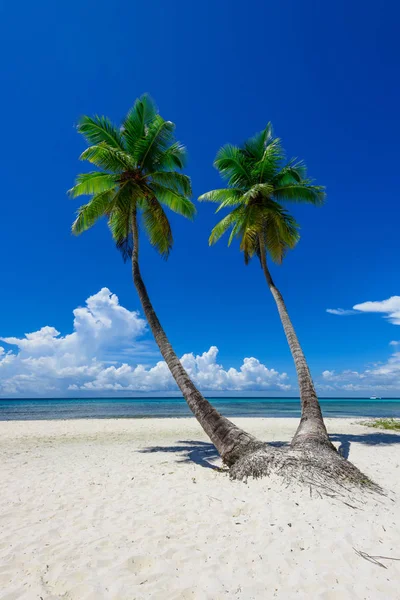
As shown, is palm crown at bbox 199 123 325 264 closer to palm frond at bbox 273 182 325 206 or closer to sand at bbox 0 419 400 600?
palm frond at bbox 273 182 325 206

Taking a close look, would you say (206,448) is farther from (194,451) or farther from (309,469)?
(309,469)

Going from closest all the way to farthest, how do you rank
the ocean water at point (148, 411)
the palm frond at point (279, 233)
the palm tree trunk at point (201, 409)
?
1. the palm tree trunk at point (201, 409)
2. the palm frond at point (279, 233)
3. the ocean water at point (148, 411)

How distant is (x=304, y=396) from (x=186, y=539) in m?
6.33

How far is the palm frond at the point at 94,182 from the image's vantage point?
11.3 m

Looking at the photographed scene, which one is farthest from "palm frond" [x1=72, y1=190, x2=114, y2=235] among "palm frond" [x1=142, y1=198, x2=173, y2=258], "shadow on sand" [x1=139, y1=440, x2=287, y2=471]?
"shadow on sand" [x1=139, y1=440, x2=287, y2=471]

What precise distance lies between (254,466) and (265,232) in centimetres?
1006

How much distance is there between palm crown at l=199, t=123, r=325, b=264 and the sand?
9.50 m

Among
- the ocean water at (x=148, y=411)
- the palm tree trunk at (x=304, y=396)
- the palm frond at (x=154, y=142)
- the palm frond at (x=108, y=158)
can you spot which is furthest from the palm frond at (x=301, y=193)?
the ocean water at (x=148, y=411)

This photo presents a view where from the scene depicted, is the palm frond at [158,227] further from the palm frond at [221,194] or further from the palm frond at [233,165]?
the palm frond at [233,165]

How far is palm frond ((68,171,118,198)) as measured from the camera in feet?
37.0

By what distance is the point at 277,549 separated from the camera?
13.3 feet

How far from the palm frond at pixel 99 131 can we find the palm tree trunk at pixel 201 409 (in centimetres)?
490

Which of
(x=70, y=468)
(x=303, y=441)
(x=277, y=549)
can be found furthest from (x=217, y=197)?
(x=277, y=549)

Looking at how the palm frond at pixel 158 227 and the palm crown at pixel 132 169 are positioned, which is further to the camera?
the palm frond at pixel 158 227
